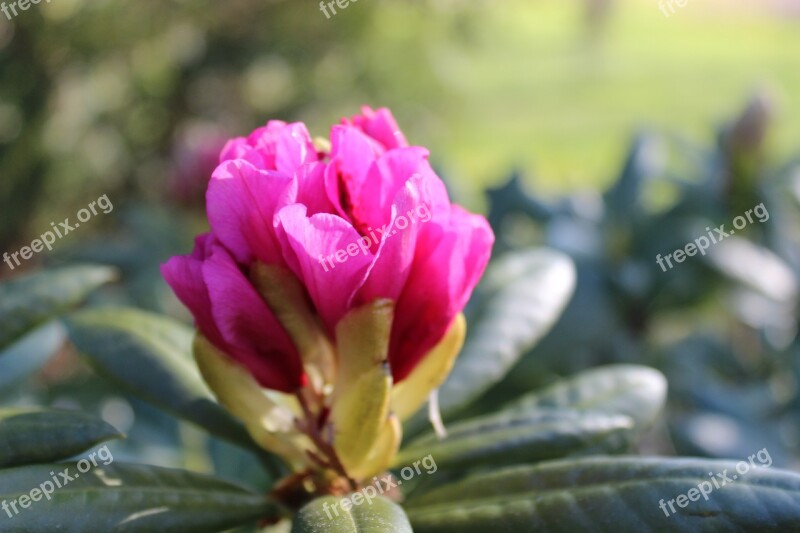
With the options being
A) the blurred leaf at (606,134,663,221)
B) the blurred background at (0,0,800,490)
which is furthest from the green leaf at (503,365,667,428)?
the blurred leaf at (606,134,663,221)

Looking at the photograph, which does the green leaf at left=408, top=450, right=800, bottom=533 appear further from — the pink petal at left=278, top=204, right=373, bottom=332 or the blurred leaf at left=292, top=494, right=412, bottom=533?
the pink petal at left=278, top=204, right=373, bottom=332

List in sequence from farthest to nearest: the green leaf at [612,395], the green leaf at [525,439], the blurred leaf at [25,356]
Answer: the blurred leaf at [25,356], the green leaf at [612,395], the green leaf at [525,439]

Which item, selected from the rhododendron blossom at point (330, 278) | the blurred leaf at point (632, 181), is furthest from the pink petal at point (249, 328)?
the blurred leaf at point (632, 181)

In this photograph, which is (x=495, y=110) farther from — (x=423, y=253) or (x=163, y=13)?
(x=423, y=253)

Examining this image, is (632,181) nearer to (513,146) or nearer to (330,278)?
(330,278)

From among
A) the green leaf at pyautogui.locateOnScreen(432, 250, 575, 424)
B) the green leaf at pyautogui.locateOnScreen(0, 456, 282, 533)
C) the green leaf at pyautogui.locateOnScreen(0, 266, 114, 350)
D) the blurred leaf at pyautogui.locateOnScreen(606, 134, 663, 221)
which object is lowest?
the blurred leaf at pyautogui.locateOnScreen(606, 134, 663, 221)

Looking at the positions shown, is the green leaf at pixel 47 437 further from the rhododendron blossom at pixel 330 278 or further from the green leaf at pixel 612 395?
the green leaf at pixel 612 395

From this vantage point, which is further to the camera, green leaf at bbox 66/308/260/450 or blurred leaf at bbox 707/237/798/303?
blurred leaf at bbox 707/237/798/303

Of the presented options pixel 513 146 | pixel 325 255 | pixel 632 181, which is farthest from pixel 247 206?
pixel 513 146
